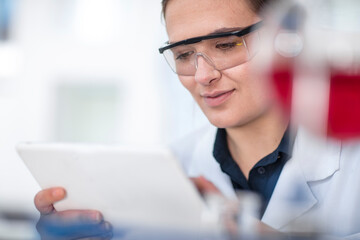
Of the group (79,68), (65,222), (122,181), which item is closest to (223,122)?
(122,181)

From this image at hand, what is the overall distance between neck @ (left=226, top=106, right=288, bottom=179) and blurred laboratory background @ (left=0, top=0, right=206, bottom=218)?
6.01ft

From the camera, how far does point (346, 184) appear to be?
870 millimetres

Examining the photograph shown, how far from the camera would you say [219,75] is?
0.85 meters

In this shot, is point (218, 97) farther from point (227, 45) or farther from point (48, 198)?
point (48, 198)

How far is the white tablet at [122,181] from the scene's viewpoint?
617 millimetres

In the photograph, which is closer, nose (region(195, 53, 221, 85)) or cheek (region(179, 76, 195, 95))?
nose (region(195, 53, 221, 85))

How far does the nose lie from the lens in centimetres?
78

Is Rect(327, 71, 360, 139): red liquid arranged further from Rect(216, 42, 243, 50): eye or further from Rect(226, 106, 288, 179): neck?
Rect(226, 106, 288, 179): neck

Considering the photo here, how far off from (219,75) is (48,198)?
1.34 ft

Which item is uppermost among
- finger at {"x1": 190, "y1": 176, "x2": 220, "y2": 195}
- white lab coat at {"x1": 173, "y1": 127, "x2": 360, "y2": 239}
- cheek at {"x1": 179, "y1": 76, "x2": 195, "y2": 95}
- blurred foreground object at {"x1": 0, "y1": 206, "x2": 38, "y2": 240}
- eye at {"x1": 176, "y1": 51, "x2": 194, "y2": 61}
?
eye at {"x1": 176, "y1": 51, "x2": 194, "y2": 61}

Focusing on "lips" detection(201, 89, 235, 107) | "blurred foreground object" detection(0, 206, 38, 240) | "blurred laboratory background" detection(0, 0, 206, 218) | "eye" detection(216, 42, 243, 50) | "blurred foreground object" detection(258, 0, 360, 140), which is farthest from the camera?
"blurred laboratory background" detection(0, 0, 206, 218)

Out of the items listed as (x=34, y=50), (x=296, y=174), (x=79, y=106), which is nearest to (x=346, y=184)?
(x=296, y=174)

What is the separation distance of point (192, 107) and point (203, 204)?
1.89 ft

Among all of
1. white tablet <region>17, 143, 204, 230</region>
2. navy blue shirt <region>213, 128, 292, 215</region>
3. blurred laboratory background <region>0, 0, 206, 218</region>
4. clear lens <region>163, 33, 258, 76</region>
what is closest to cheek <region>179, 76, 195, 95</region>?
clear lens <region>163, 33, 258, 76</region>
